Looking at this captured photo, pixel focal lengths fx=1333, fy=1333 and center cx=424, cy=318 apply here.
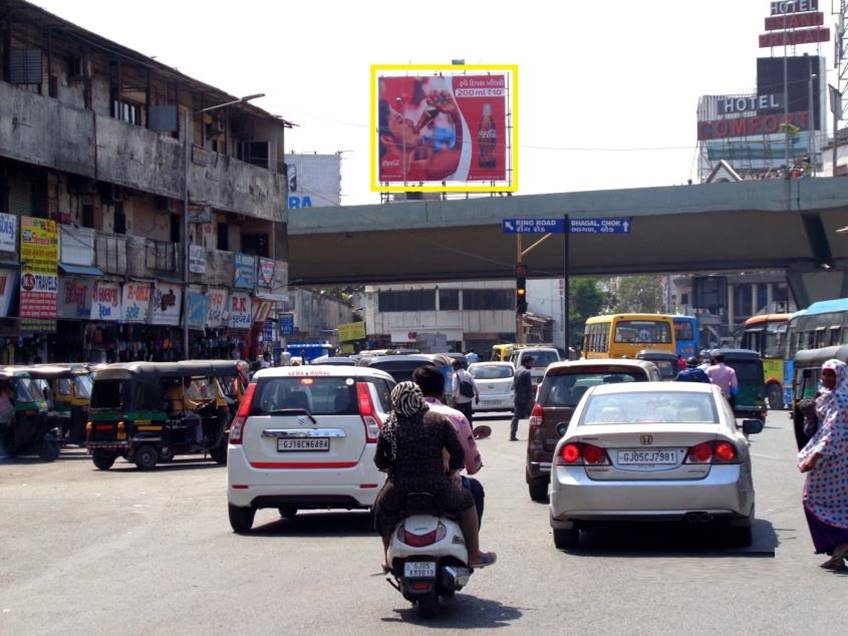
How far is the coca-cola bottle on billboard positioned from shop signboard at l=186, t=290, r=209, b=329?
19955 millimetres

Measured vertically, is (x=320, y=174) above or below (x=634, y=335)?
above

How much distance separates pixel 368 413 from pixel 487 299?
85699mm

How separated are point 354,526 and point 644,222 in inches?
1522

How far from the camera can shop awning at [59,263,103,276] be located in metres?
36.8

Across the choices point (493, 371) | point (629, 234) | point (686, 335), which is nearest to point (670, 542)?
point (493, 371)

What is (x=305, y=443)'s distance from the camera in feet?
42.3

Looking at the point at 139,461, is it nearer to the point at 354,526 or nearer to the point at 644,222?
the point at 354,526

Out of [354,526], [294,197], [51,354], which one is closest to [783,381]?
[51,354]

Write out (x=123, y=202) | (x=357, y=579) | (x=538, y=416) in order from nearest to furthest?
1. (x=357, y=579)
2. (x=538, y=416)
3. (x=123, y=202)

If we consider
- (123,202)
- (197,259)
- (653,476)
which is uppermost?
(123,202)

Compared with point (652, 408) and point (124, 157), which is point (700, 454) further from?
point (124, 157)

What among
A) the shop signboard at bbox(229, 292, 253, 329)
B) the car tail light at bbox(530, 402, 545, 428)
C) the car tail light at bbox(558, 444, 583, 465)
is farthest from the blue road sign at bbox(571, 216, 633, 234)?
the car tail light at bbox(558, 444, 583, 465)

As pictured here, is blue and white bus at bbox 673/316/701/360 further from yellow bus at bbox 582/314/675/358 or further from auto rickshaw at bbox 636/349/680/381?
auto rickshaw at bbox 636/349/680/381

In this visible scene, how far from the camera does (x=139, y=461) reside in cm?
2323
